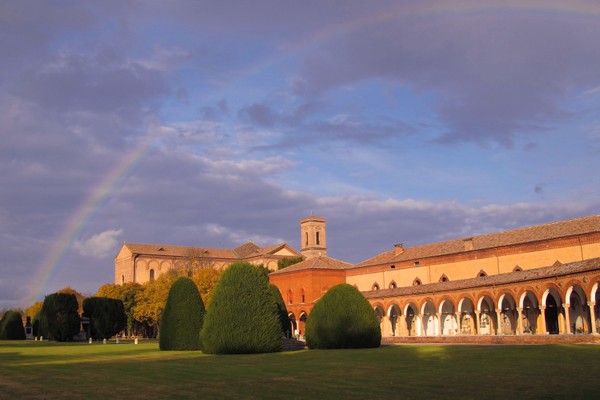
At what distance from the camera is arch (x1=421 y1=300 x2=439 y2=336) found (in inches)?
2192

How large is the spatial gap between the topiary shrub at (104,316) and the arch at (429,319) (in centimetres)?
3278

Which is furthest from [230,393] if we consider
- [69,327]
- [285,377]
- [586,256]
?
[69,327]

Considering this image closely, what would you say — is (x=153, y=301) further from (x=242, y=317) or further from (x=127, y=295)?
(x=242, y=317)

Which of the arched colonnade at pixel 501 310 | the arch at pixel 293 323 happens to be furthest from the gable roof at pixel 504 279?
the arch at pixel 293 323

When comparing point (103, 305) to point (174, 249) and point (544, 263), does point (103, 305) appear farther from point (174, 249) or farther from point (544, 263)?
point (174, 249)

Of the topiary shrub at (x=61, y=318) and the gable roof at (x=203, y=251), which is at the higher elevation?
the gable roof at (x=203, y=251)

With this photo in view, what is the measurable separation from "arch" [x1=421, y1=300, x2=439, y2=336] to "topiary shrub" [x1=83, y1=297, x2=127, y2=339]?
3278cm

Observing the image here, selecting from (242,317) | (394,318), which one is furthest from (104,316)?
(242,317)

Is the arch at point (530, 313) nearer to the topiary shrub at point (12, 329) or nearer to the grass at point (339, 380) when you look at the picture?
the grass at point (339, 380)

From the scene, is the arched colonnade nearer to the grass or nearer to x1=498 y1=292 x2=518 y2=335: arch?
x1=498 y1=292 x2=518 y2=335: arch

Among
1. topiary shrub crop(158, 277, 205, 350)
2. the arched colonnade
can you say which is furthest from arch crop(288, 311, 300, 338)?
topiary shrub crop(158, 277, 205, 350)

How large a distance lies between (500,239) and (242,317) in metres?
30.0

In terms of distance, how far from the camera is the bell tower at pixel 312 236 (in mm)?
112688

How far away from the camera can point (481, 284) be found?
151ft
